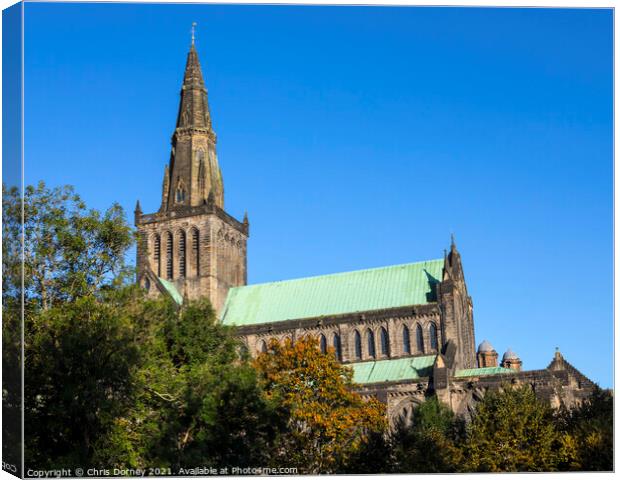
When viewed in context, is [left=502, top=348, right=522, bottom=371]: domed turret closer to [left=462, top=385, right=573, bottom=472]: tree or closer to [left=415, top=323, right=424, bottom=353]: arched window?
[left=415, top=323, right=424, bottom=353]: arched window

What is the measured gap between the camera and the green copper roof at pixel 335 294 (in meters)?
75.3

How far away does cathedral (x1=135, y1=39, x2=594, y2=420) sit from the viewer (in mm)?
67625

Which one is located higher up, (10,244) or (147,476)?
(10,244)

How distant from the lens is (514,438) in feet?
116

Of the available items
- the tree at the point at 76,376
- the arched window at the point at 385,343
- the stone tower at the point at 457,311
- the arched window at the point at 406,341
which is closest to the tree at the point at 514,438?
the tree at the point at 76,376

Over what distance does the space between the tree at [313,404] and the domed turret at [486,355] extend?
140 ft

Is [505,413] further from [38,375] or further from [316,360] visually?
[38,375]

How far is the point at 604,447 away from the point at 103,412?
16.7m

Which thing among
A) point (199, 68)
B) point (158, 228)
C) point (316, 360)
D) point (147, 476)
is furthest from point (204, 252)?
point (147, 476)

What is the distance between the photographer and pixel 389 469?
34.4 meters

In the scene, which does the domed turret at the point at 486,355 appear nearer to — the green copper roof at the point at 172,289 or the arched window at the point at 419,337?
the arched window at the point at 419,337

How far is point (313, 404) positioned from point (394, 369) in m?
26.9

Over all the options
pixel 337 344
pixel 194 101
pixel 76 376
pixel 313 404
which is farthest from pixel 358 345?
pixel 76 376

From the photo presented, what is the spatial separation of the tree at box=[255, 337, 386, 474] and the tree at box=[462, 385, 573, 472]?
5341mm
